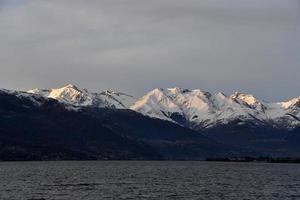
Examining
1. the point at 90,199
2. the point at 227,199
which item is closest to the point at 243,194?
the point at 227,199

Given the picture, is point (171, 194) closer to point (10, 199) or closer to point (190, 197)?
point (190, 197)

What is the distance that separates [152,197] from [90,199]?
17708 millimetres

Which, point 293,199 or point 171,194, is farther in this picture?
point 171,194

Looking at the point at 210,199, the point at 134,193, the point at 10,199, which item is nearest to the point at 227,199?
the point at 210,199

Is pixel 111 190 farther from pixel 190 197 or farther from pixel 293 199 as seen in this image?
pixel 293 199

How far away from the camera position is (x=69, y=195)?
574 ft

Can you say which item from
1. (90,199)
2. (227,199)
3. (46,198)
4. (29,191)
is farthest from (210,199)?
(29,191)

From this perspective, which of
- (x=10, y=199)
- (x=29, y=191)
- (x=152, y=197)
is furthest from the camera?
(x=29, y=191)

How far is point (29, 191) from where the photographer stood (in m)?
189

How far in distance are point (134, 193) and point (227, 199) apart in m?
28.6

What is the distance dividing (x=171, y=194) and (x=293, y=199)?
34088 millimetres

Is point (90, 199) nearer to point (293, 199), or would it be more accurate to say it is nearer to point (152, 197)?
point (152, 197)

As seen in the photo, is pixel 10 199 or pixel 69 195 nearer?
pixel 10 199

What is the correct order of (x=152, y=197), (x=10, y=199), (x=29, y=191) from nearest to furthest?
1. (x=10, y=199)
2. (x=152, y=197)
3. (x=29, y=191)
